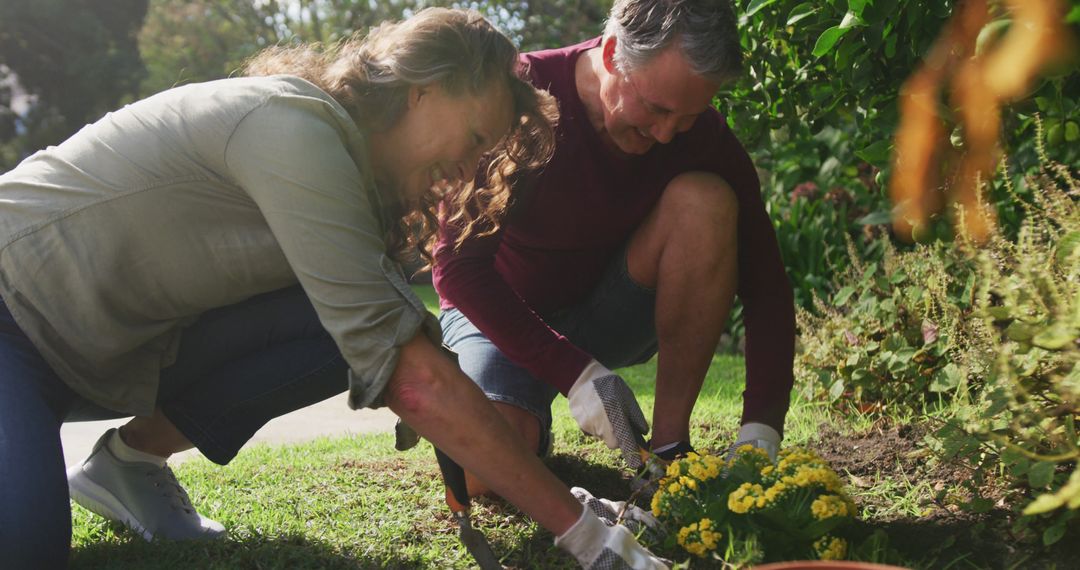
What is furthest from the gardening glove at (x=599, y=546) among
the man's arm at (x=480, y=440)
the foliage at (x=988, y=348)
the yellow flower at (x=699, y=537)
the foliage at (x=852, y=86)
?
the foliage at (x=852, y=86)

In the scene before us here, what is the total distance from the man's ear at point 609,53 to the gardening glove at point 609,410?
2.26 ft

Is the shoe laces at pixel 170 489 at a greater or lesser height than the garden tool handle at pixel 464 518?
lesser

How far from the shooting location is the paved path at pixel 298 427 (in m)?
3.37

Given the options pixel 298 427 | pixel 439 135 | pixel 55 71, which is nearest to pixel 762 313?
pixel 439 135

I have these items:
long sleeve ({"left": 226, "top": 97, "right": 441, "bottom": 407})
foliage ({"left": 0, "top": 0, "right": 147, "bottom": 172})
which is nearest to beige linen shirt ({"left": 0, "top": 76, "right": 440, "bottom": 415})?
long sleeve ({"left": 226, "top": 97, "right": 441, "bottom": 407})

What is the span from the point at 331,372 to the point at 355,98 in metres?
0.62

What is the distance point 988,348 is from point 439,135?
1227mm

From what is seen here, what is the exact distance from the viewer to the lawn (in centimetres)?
198

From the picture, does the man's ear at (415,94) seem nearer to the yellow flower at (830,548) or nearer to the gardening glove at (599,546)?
the gardening glove at (599,546)

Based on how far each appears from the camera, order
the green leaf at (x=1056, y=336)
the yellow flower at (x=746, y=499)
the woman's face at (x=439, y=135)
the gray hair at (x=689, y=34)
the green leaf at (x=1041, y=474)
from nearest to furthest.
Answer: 1. the green leaf at (x=1056, y=336)
2. the green leaf at (x=1041, y=474)
3. the yellow flower at (x=746, y=499)
4. the woman's face at (x=439, y=135)
5. the gray hair at (x=689, y=34)

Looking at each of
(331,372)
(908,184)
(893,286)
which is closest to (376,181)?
(331,372)

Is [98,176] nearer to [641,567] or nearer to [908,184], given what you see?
[641,567]

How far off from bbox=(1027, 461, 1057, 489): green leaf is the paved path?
2185 mm

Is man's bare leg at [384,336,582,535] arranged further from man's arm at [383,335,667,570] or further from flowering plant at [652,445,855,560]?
flowering plant at [652,445,855,560]
